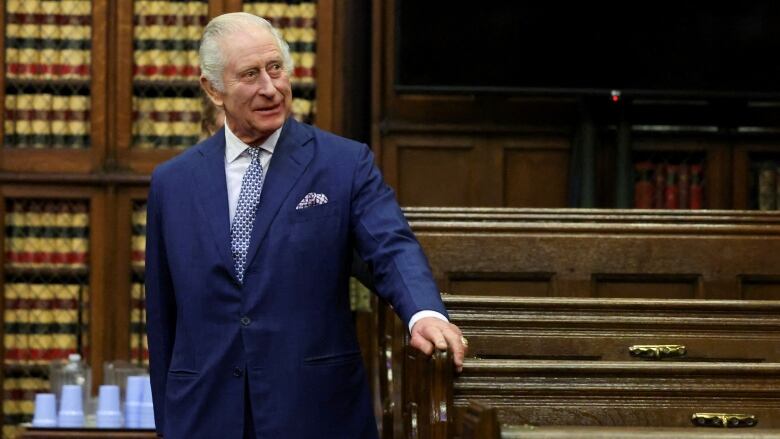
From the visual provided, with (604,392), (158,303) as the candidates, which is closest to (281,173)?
(158,303)

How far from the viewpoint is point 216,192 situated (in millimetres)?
2670

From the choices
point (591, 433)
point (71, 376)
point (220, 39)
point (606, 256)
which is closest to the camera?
point (591, 433)

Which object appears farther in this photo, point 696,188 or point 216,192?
point 696,188

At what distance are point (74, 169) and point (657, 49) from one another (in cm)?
259

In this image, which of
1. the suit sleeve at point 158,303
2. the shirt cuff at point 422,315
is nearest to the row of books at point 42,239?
the suit sleeve at point 158,303

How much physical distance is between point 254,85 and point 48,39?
3.84m

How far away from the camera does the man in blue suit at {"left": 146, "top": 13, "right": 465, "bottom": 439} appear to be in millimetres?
2572

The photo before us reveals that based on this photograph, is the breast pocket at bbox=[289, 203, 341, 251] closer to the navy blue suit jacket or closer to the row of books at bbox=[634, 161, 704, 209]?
the navy blue suit jacket

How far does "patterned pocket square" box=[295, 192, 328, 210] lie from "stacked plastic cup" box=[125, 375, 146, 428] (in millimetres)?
2019

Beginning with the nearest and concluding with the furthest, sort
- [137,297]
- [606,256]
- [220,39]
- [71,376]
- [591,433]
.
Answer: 1. [591,433]
2. [220,39]
3. [606,256]
4. [71,376]
5. [137,297]

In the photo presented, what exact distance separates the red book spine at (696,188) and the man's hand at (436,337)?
427 centimetres

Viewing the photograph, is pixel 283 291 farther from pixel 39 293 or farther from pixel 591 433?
pixel 39 293

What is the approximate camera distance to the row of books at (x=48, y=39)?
20.5 feet

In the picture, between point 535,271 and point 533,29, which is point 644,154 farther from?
point 535,271
